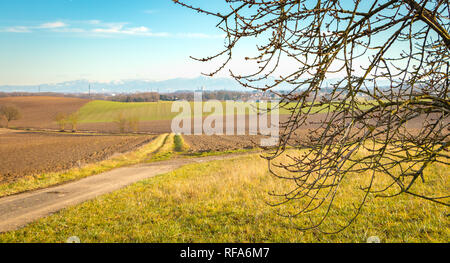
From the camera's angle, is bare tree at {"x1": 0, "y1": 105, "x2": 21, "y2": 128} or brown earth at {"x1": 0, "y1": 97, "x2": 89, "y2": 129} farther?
brown earth at {"x1": 0, "y1": 97, "x2": 89, "y2": 129}

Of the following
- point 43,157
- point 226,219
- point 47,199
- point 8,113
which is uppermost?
point 8,113

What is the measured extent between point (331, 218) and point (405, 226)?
135 cm

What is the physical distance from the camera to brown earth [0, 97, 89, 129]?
78812 mm

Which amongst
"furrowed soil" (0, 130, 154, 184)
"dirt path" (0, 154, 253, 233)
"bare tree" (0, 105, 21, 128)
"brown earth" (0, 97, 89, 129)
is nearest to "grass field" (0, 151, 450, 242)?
"dirt path" (0, 154, 253, 233)

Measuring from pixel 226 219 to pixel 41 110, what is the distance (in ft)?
351

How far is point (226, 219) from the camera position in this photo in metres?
6.87

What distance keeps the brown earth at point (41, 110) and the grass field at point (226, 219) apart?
77.3 metres

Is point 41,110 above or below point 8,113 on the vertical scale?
above

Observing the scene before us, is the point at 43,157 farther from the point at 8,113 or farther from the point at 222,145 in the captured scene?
the point at 8,113

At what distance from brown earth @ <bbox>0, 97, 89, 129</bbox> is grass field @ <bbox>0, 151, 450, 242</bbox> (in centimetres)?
7727

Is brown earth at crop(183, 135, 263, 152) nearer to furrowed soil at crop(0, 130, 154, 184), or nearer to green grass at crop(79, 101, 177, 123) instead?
furrowed soil at crop(0, 130, 154, 184)

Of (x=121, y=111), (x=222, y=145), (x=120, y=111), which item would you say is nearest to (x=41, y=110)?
(x=120, y=111)

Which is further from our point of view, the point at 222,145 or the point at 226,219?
the point at 222,145
